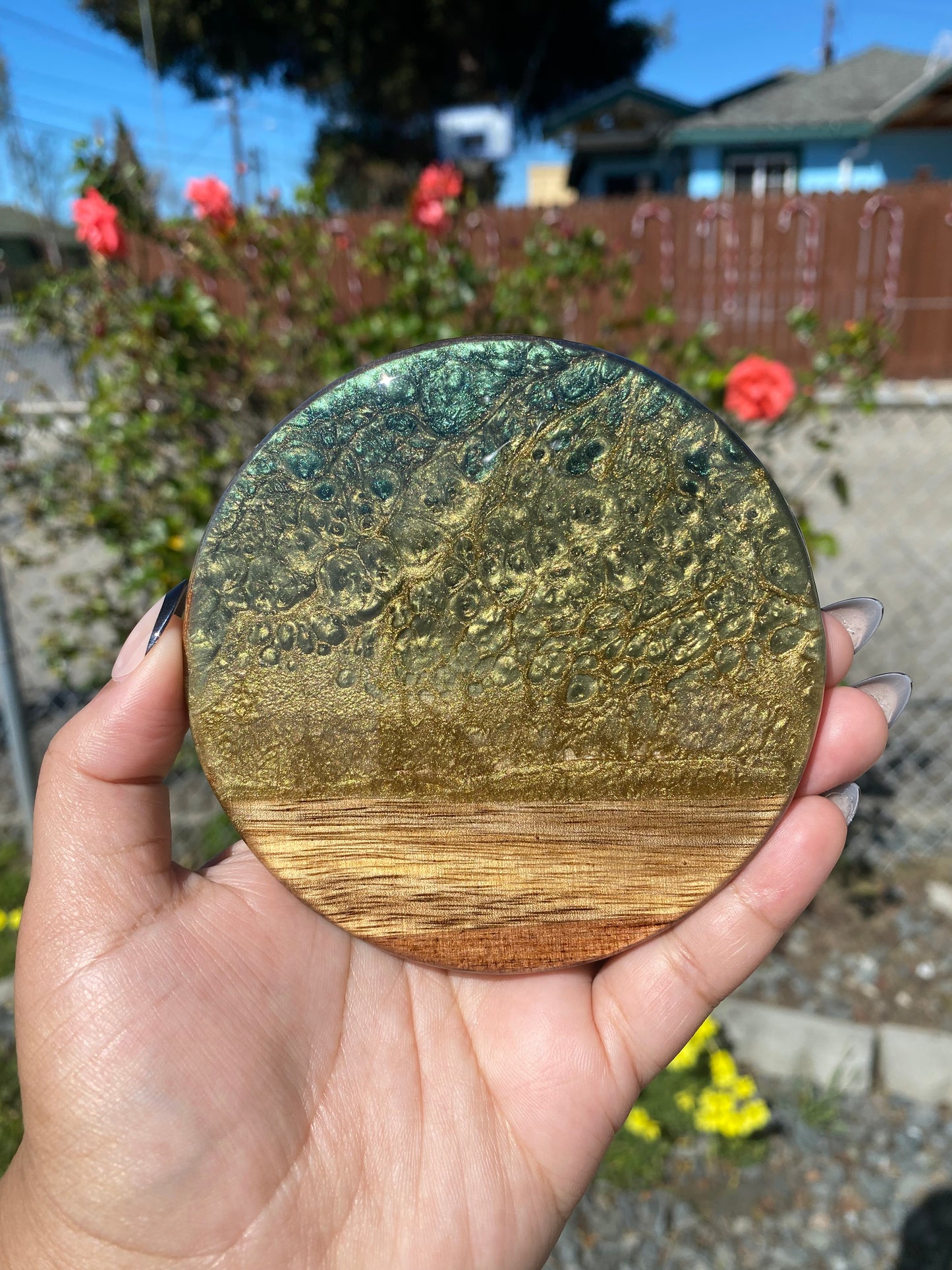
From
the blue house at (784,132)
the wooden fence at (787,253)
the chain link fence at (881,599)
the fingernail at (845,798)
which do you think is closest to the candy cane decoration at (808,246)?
the wooden fence at (787,253)

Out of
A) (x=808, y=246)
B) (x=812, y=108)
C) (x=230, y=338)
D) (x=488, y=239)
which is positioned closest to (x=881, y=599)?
(x=488, y=239)

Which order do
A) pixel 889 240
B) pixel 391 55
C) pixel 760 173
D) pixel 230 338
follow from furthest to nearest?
pixel 391 55 → pixel 760 173 → pixel 889 240 → pixel 230 338

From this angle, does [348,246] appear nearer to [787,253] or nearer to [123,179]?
[123,179]

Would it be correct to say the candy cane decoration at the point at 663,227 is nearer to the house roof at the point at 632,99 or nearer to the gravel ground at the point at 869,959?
the gravel ground at the point at 869,959

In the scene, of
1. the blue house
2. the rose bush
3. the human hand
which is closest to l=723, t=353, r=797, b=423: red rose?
the rose bush

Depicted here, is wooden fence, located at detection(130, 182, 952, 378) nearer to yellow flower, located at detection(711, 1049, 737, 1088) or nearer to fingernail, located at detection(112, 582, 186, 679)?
yellow flower, located at detection(711, 1049, 737, 1088)

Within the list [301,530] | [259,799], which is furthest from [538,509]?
[259,799]
